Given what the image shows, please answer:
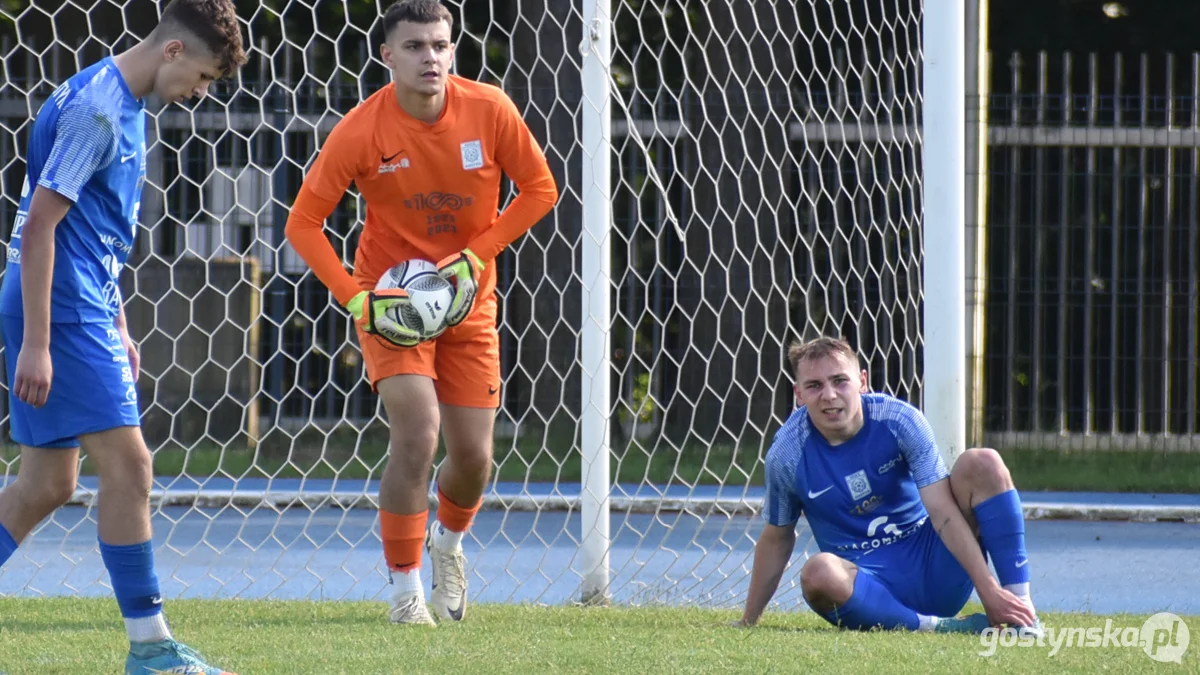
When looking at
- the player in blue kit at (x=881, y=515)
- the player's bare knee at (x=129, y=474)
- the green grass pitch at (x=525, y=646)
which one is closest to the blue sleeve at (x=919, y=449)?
the player in blue kit at (x=881, y=515)

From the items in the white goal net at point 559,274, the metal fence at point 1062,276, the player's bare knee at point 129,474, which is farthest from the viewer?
the metal fence at point 1062,276

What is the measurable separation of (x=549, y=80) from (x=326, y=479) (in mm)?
2907

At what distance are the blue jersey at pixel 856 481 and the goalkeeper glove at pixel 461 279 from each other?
0.99 m

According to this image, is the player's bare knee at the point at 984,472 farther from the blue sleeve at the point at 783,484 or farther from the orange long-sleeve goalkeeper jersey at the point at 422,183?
the orange long-sleeve goalkeeper jersey at the point at 422,183

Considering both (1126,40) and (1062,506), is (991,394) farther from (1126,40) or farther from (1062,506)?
(1126,40)

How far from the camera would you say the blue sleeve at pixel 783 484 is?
159 inches

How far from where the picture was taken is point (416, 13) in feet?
12.5

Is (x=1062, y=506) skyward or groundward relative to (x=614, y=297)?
groundward

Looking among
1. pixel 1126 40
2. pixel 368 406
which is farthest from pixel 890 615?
pixel 1126 40

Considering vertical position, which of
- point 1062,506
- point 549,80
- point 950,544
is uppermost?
point 549,80

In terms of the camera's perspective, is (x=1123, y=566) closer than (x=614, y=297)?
Yes

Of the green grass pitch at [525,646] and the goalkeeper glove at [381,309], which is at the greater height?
the goalkeeper glove at [381,309]

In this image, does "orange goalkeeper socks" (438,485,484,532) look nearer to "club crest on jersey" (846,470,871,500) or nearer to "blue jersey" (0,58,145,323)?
"club crest on jersey" (846,470,871,500)

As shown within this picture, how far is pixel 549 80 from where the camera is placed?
8477mm
